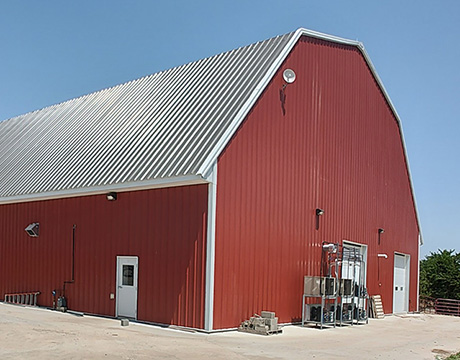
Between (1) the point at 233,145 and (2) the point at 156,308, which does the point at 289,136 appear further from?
(2) the point at 156,308

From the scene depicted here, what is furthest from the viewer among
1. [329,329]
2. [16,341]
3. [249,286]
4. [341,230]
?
[341,230]

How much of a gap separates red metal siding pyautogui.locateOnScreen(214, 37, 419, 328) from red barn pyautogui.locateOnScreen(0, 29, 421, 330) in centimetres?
5

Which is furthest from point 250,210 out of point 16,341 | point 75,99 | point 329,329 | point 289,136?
point 75,99

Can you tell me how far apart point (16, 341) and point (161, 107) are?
902 cm

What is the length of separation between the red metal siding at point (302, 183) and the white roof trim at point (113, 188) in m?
0.82

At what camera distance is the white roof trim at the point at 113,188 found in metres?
14.8

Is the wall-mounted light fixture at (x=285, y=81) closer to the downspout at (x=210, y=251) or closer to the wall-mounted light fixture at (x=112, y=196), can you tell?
the downspout at (x=210, y=251)

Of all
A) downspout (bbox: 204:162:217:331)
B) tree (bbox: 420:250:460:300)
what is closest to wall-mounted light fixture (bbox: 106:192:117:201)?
downspout (bbox: 204:162:217:331)

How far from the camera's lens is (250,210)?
15.8m

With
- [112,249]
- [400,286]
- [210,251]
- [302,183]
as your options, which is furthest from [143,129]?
[400,286]

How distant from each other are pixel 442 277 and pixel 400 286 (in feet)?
26.1

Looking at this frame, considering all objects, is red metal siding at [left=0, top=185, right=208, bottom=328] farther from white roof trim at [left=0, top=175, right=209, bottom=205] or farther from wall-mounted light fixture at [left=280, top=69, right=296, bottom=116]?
wall-mounted light fixture at [left=280, top=69, right=296, bottom=116]

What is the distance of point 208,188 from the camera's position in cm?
1466

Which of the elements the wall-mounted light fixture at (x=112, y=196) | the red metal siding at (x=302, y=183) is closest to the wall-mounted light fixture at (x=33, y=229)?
the wall-mounted light fixture at (x=112, y=196)
